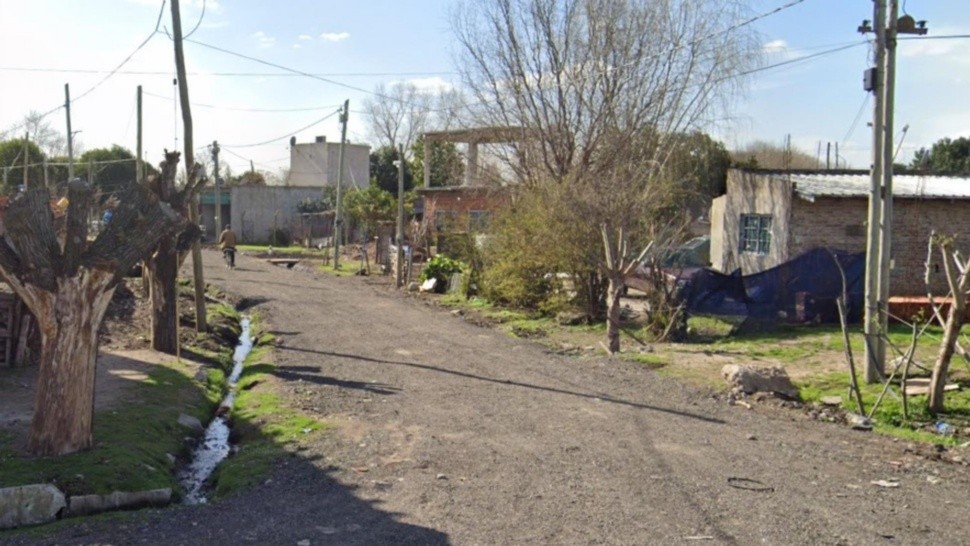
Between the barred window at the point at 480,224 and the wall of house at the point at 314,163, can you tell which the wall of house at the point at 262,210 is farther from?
the barred window at the point at 480,224

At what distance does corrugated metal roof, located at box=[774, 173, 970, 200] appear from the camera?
21.8 m

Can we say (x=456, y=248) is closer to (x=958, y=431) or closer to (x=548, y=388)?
(x=548, y=388)

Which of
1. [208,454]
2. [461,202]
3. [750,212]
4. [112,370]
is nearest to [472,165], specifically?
[750,212]

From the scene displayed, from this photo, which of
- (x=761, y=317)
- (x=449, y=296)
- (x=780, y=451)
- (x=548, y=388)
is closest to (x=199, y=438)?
(x=548, y=388)

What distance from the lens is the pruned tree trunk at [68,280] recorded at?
26.9ft

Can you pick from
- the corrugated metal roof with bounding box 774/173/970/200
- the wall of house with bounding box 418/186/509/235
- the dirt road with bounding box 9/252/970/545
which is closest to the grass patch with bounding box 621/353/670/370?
the dirt road with bounding box 9/252/970/545

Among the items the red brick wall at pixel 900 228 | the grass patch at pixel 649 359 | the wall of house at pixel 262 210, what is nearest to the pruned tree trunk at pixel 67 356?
the grass patch at pixel 649 359

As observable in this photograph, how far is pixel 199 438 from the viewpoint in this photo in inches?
433

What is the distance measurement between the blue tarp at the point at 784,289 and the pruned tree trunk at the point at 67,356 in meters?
12.7

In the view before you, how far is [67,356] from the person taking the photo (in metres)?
8.42

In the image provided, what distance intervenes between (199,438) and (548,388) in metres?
4.81

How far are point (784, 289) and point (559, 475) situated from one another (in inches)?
478

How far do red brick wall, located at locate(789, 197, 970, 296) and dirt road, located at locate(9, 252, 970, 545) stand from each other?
10114 millimetres

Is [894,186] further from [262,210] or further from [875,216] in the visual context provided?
[262,210]
